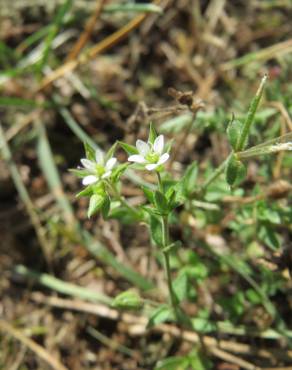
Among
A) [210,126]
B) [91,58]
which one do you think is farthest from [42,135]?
[210,126]

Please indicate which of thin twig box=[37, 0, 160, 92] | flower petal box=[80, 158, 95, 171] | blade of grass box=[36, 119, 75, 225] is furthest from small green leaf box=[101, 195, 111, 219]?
thin twig box=[37, 0, 160, 92]

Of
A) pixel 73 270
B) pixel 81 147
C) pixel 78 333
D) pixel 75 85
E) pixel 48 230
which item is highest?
pixel 75 85

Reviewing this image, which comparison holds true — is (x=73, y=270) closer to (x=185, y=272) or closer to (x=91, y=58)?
(x=185, y=272)

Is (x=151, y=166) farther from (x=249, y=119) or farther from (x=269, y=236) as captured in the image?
(x=269, y=236)

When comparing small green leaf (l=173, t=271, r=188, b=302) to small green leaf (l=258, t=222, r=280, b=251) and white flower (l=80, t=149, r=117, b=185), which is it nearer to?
small green leaf (l=258, t=222, r=280, b=251)

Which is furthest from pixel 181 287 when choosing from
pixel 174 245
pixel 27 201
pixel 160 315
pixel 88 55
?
pixel 88 55
